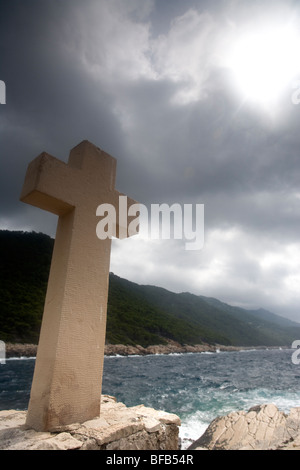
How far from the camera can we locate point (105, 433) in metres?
2.67

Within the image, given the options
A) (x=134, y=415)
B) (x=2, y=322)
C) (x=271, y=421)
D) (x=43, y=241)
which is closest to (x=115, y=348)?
(x=2, y=322)

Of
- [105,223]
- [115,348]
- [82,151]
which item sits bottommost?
[115,348]

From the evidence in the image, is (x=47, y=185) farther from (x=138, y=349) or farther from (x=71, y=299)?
(x=138, y=349)

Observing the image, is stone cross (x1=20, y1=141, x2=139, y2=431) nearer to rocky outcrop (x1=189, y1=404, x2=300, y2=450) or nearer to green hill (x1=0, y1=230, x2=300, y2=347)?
rocky outcrop (x1=189, y1=404, x2=300, y2=450)

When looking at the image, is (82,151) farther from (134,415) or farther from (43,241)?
(43,241)

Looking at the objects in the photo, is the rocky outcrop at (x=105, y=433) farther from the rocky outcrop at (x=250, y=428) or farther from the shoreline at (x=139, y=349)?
the shoreline at (x=139, y=349)

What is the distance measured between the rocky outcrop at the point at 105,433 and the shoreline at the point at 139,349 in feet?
133

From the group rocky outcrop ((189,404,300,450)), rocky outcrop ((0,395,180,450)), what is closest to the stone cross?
rocky outcrop ((0,395,180,450))

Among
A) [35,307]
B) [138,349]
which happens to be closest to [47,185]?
[35,307]

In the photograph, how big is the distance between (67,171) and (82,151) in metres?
0.50

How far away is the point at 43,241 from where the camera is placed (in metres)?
Answer: 77.8

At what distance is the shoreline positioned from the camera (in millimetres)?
37547

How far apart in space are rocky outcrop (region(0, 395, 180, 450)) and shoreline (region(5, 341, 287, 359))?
4042 cm

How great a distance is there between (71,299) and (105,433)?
143 centimetres
